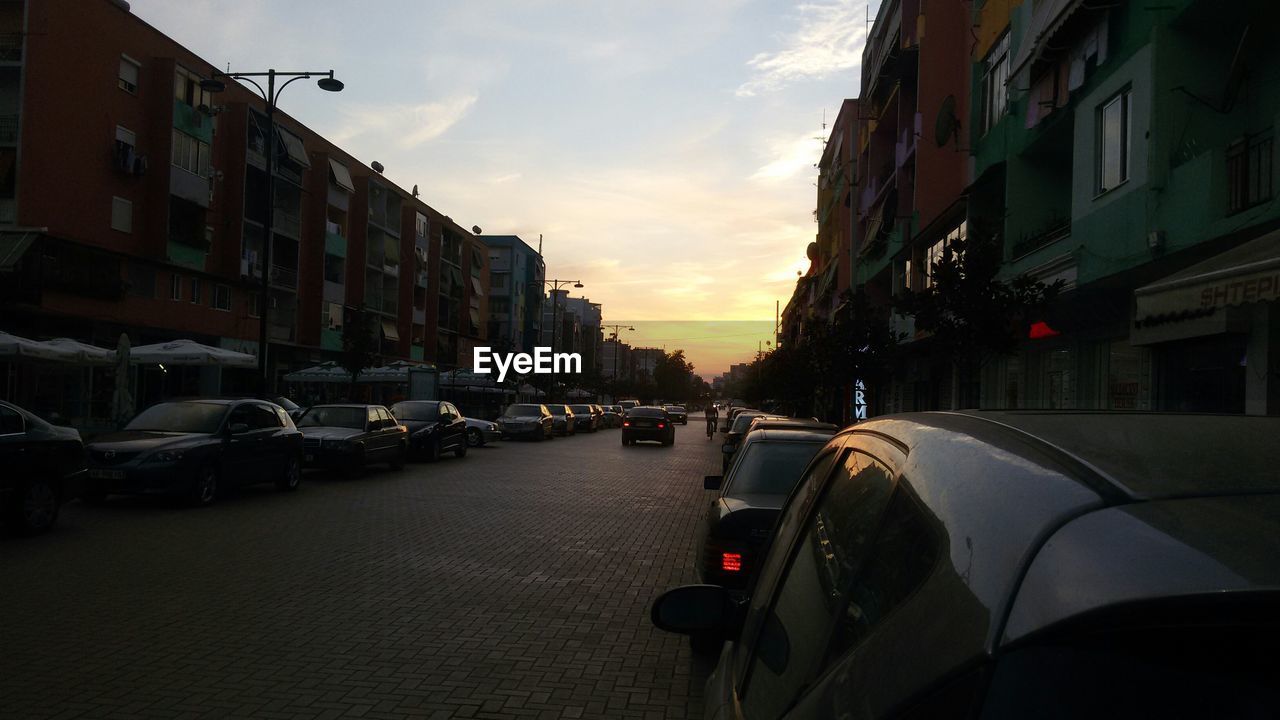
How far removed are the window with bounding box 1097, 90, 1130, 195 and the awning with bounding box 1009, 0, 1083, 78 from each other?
58.0 inches

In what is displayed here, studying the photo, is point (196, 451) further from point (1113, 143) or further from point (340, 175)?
point (340, 175)

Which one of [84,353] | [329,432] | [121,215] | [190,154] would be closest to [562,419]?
[190,154]

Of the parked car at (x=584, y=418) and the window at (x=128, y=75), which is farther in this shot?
the parked car at (x=584, y=418)

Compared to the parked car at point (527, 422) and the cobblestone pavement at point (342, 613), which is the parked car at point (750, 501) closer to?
the cobblestone pavement at point (342, 613)

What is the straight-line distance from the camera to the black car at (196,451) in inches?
525

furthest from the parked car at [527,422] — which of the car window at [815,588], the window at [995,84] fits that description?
the car window at [815,588]

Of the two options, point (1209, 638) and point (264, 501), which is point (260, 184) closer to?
point (264, 501)

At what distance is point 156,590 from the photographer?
815 centimetres

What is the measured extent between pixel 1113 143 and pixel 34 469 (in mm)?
15108

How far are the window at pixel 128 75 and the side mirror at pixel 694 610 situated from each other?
37.4 m

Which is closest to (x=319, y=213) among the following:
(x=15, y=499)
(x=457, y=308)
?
(x=457, y=308)

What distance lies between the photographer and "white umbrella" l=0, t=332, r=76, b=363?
21.0 metres

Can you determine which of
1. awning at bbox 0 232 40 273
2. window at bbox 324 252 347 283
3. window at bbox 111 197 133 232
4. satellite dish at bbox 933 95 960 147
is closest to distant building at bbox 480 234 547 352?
window at bbox 324 252 347 283

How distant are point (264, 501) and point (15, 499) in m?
4.94
